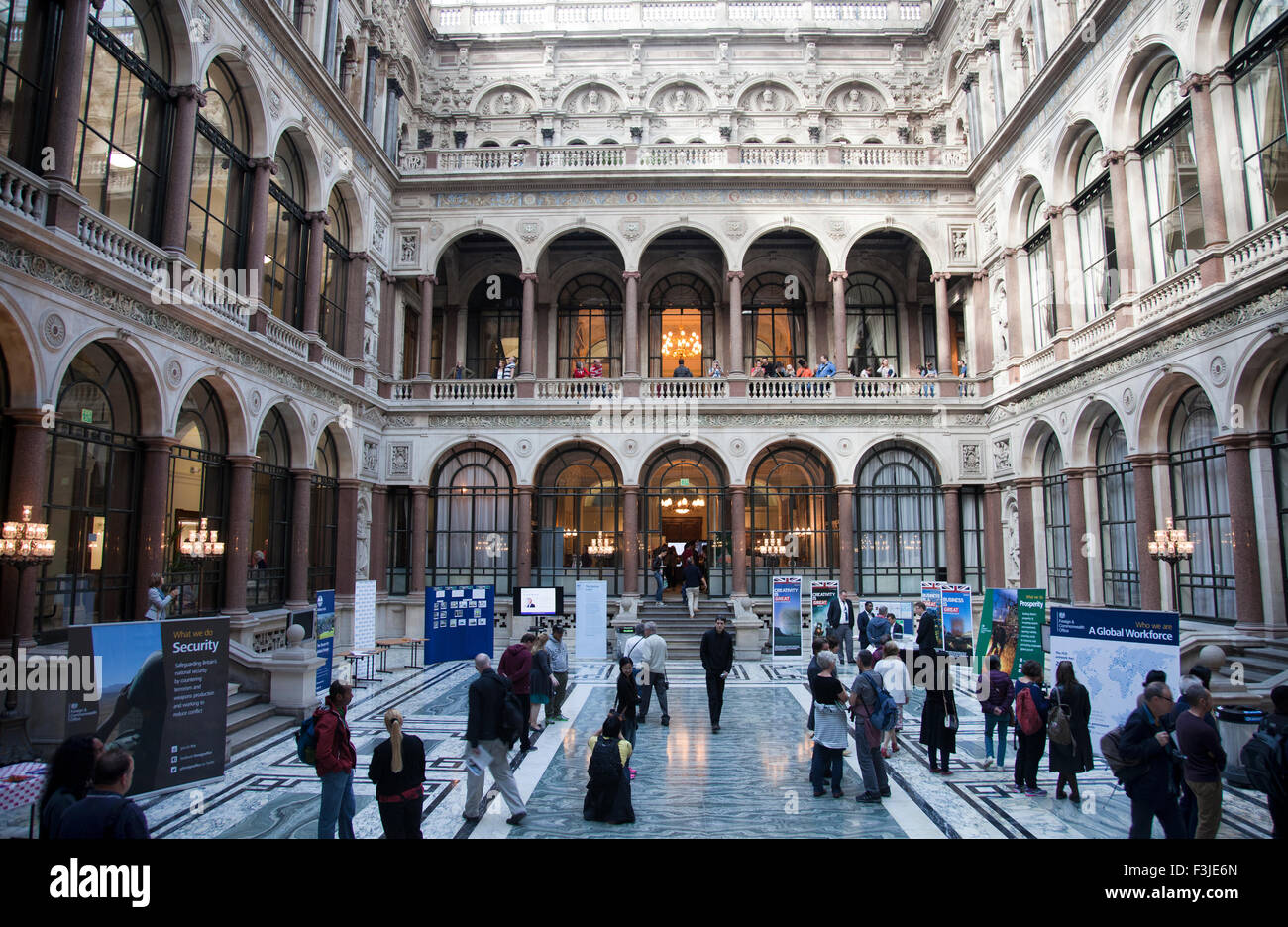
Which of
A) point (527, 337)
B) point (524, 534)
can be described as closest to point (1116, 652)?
point (524, 534)

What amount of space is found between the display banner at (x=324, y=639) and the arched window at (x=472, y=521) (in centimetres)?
1056

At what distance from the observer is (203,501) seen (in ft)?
52.0

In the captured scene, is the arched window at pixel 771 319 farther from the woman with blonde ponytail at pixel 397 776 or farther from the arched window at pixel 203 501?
the woman with blonde ponytail at pixel 397 776

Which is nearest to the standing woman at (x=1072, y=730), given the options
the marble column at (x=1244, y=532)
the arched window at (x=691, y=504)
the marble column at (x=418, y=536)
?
the marble column at (x=1244, y=532)

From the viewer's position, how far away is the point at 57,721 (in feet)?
30.5

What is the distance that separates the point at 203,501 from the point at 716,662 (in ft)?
37.4

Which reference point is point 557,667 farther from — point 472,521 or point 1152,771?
point 472,521

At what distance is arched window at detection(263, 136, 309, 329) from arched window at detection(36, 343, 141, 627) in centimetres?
570

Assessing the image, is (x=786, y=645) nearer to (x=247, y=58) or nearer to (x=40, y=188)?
(x=40, y=188)

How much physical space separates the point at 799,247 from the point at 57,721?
1005 inches

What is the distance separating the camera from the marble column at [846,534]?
23.3 metres

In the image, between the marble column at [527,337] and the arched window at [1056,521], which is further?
the marble column at [527,337]

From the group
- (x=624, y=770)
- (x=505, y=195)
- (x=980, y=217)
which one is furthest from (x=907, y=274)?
(x=624, y=770)

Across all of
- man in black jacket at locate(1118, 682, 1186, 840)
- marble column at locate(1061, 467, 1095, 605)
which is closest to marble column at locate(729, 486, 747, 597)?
marble column at locate(1061, 467, 1095, 605)
